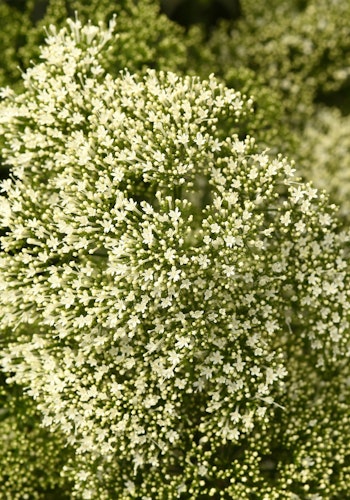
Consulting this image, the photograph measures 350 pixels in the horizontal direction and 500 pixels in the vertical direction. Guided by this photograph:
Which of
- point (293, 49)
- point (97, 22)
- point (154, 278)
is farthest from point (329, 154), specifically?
point (154, 278)

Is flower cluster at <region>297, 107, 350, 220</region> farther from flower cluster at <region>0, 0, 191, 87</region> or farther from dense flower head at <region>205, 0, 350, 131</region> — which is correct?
flower cluster at <region>0, 0, 191, 87</region>

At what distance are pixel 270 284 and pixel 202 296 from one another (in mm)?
498

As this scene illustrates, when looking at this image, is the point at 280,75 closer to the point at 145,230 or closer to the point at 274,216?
the point at 274,216

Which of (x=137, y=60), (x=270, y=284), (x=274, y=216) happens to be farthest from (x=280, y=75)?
(x=270, y=284)

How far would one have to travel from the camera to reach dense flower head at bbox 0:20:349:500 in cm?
407

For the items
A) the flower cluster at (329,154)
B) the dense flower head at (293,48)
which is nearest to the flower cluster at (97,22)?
the dense flower head at (293,48)

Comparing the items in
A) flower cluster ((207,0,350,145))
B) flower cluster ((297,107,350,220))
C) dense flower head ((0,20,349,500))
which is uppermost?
flower cluster ((207,0,350,145))

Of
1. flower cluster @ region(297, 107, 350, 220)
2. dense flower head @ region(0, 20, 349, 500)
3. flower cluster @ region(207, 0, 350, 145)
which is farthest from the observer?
flower cluster @ region(207, 0, 350, 145)

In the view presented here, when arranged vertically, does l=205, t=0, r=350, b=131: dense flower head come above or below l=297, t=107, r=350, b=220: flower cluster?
above

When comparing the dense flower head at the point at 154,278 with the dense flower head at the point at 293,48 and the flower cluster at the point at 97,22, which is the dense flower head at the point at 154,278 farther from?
the dense flower head at the point at 293,48

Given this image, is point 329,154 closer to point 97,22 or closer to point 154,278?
point 97,22

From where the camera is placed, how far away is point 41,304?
430 cm

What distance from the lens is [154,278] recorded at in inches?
157

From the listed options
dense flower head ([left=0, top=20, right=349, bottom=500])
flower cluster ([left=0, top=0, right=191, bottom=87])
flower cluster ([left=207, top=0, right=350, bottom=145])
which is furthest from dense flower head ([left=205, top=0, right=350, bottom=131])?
dense flower head ([left=0, top=20, right=349, bottom=500])
